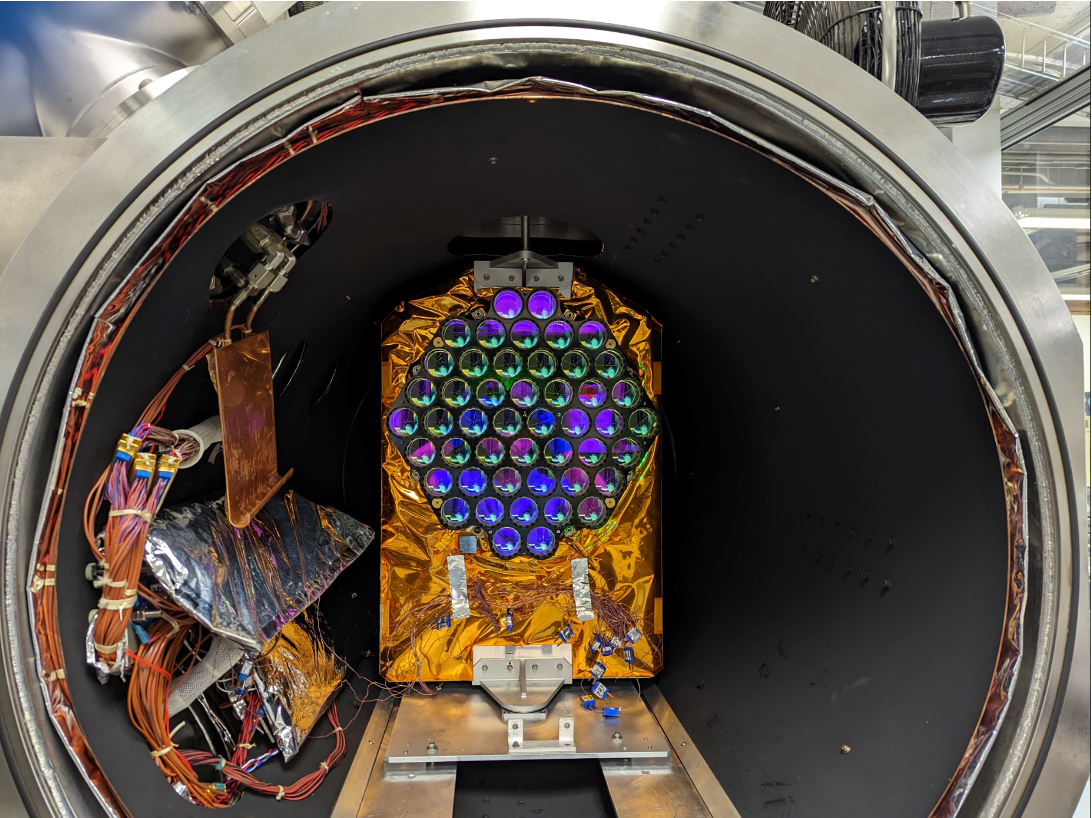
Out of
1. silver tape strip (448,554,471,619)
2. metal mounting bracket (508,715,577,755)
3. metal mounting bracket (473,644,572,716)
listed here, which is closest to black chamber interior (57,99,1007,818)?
metal mounting bracket (508,715,577,755)

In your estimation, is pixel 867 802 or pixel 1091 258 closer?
pixel 867 802

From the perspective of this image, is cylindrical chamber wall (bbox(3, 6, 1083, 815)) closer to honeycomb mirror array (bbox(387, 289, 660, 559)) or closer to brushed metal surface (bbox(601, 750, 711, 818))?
brushed metal surface (bbox(601, 750, 711, 818))

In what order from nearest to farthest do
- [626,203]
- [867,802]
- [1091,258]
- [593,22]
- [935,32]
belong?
[593,22] → [867,802] → [935,32] → [626,203] → [1091,258]

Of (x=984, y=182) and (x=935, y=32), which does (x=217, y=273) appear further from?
(x=935, y=32)

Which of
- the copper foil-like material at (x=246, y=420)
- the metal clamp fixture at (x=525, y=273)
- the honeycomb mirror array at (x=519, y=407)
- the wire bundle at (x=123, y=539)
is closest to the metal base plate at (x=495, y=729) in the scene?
the honeycomb mirror array at (x=519, y=407)

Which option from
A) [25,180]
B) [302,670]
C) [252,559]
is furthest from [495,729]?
[25,180]

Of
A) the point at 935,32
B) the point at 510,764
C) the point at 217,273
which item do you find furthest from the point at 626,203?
the point at 510,764

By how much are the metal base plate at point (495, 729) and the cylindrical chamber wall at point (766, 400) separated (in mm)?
132

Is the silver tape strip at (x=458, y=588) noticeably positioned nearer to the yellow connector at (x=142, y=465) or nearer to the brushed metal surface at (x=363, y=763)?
the brushed metal surface at (x=363, y=763)

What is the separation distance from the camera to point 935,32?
3.68ft

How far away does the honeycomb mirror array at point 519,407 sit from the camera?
167cm

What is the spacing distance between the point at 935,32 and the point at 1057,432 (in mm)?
716

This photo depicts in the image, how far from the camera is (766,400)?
4.70 ft

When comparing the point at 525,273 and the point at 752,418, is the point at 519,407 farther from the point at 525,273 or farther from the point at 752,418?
the point at 752,418
